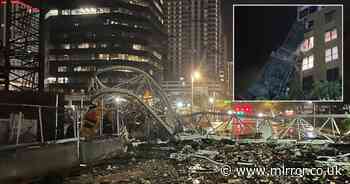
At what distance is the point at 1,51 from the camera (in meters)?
13.6

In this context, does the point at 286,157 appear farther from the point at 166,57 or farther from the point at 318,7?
the point at 166,57

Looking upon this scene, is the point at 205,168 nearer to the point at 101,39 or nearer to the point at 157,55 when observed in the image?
the point at 157,55

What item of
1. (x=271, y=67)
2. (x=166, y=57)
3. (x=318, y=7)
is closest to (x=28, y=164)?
(x=271, y=67)

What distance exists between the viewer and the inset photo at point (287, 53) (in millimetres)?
7754

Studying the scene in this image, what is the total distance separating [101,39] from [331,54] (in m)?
27.7

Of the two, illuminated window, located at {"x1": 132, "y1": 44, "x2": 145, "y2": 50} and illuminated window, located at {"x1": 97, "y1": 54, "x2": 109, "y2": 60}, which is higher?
illuminated window, located at {"x1": 132, "y1": 44, "x2": 145, "y2": 50}

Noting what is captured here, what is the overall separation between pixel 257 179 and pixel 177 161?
3099 millimetres

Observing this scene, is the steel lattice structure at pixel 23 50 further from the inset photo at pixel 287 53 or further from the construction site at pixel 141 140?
the inset photo at pixel 287 53

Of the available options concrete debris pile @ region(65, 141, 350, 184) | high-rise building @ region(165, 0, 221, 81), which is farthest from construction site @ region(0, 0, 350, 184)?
high-rise building @ region(165, 0, 221, 81)

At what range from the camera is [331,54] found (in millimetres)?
7984

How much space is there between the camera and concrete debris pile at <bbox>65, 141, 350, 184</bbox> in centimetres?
572

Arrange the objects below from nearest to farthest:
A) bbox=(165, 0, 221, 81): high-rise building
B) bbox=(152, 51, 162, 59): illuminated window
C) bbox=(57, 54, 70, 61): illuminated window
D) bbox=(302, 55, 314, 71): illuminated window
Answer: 1. bbox=(302, 55, 314, 71): illuminated window
2. bbox=(165, 0, 221, 81): high-rise building
3. bbox=(57, 54, 70, 61): illuminated window
4. bbox=(152, 51, 162, 59): illuminated window

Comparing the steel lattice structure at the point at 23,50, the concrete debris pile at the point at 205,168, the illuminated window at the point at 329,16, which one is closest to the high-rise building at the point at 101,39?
the steel lattice structure at the point at 23,50

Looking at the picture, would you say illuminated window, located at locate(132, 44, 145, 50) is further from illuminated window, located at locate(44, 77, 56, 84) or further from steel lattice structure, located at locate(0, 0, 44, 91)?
steel lattice structure, located at locate(0, 0, 44, 91)
